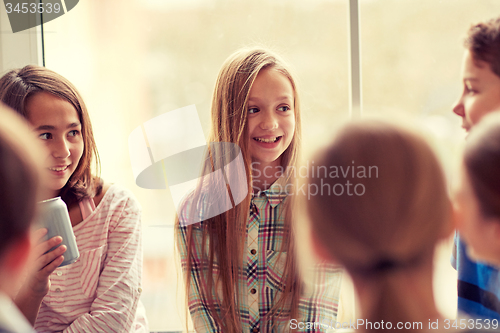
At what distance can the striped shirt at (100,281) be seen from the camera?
0.75 meters

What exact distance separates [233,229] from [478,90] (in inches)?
22.7

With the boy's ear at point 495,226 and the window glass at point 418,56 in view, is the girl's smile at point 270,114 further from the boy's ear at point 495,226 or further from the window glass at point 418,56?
the boy's ear at point 495,226

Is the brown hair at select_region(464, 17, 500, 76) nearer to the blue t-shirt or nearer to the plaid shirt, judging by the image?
the blue t-shirt

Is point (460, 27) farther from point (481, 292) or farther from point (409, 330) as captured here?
point (409, 330)

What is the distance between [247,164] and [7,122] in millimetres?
464

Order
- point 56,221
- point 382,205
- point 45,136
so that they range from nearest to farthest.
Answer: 1. point 382,205
2. point 56,221
3. point 45,136

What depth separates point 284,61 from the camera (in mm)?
825

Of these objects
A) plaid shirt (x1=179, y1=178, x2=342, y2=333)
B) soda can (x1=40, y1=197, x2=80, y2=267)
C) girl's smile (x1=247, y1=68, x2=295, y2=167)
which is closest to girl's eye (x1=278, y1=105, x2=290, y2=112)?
girl's smile (x1=247, y1=68, x2=295, y2=167)

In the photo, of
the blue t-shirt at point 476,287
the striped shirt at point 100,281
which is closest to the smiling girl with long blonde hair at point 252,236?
the striped shirt at point 100,281

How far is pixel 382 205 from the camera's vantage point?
403 mm

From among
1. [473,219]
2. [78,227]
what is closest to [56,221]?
[78,227]

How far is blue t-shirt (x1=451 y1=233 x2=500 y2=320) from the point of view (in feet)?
2.13

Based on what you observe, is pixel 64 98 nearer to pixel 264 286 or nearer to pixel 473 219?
pixel 264 286

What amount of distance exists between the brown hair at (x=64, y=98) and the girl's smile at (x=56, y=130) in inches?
0.5
